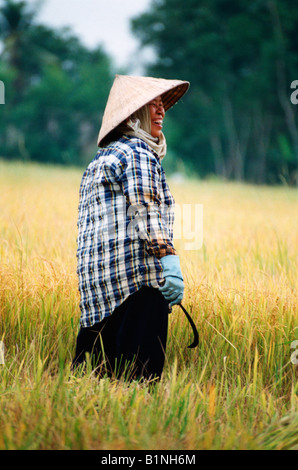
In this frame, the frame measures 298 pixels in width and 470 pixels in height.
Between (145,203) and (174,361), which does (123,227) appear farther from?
(174,361)

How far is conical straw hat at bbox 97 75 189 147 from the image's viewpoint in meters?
1.99

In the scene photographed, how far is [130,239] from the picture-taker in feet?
6.30

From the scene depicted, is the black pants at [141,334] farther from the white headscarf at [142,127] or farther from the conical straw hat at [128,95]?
the conical straw hat at [128,95]

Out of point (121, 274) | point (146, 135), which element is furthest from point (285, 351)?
point (146, 135)

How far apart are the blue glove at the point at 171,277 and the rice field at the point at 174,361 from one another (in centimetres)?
30

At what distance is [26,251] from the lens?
3.44 metres

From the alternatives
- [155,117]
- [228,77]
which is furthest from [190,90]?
[155,117]

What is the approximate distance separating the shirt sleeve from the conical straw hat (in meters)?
0.20

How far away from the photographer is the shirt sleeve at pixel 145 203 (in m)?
1.84

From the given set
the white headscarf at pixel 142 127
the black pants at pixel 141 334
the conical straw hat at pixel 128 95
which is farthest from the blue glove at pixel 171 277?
the conical straw hat at pixel 128 95

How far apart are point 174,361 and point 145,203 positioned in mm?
756
